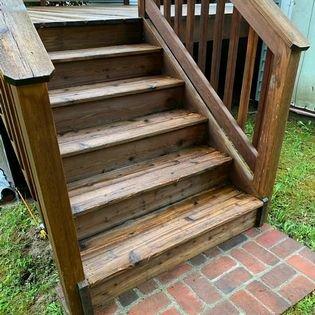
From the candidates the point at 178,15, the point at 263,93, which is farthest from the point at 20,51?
the point at 178,15

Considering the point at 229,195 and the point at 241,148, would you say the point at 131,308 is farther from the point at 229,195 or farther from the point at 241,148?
the point at 241,148

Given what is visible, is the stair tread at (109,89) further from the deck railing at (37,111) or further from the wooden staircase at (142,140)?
the deck railing at (37,111)

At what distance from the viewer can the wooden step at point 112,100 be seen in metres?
2.00

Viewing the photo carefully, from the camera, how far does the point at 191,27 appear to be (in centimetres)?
229

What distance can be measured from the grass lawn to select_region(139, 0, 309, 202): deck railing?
0.35 m

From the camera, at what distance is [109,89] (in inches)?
84.6

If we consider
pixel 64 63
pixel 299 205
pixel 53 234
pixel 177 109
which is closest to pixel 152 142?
→ pixel 177 109

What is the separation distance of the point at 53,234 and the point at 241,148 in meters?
1.31

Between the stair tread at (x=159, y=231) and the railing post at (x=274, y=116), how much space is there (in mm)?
182

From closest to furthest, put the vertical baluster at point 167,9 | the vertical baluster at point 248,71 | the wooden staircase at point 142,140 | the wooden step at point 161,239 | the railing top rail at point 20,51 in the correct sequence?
the railing top rail at point 20,51 < the wooden staircase at point 142,140 < the wooden step at point 161,239 < the vertical baluster at point 248,71 < the vertical baluster at point 167,9

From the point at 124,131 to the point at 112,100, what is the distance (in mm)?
234

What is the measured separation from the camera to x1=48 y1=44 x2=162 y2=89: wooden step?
2.17 m

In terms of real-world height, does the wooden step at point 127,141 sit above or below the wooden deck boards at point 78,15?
below

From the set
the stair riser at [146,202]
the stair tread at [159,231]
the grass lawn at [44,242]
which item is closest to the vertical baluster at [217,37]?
the stair riser at [146,202]
